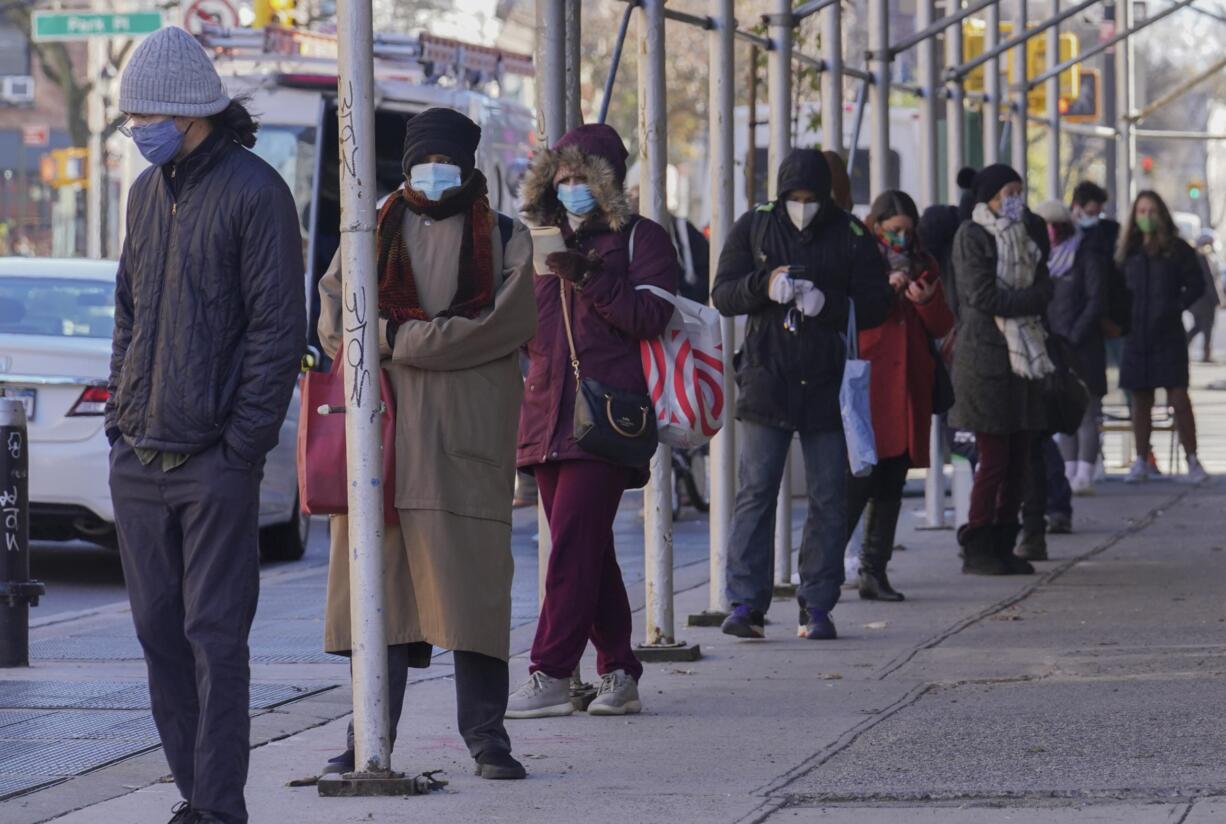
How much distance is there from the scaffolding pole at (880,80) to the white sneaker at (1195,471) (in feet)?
14.8

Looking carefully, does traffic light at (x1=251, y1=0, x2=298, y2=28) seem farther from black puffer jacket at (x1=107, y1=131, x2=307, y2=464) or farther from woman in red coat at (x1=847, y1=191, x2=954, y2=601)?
black puffer jacket at (x1=107, y1=131, x2=307, y2=464)

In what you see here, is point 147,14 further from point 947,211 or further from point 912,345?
point 912,345

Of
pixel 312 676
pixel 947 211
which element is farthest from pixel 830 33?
pixel 312 676

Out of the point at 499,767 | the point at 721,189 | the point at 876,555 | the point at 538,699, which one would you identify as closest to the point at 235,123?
the point at 499,767

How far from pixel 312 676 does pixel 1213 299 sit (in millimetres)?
26489

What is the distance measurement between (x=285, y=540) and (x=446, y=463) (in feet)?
24.9

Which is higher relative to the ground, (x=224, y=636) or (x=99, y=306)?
(x=99, y=306)

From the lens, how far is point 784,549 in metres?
11.3

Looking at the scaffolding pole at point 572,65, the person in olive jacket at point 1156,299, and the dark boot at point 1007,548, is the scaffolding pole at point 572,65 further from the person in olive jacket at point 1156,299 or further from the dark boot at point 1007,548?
the person in olive jacket at point 1156,299

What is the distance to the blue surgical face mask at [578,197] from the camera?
302 inches

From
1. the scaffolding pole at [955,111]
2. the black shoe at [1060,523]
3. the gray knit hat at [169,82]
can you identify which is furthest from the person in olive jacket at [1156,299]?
the gray knit hat at [169,82]

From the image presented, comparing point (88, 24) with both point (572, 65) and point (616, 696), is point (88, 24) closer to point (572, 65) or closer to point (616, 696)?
point (572, 65)

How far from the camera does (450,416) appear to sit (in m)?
6.52

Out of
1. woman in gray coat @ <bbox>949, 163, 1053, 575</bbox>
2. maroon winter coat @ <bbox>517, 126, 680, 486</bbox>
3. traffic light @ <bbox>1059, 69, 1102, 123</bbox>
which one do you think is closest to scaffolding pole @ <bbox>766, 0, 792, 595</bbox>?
woman in gray coat @ <bbox>949, 163, 1053, 575</bbox>
